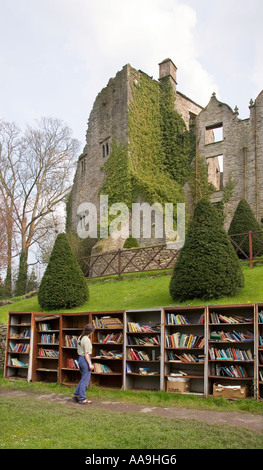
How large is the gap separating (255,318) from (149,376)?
117 inches

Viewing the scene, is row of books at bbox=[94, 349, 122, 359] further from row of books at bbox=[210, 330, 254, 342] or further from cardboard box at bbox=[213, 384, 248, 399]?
cardboard box at bbox=[213, 384, 248, 399]

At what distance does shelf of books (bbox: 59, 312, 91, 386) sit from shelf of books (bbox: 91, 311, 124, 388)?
0.40m

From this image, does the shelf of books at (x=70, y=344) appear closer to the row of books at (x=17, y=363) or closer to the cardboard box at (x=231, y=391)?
the row of books at (x=17, y=363)

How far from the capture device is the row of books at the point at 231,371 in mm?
8477

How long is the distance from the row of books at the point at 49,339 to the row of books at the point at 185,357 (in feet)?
11.1

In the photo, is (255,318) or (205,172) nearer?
(255,318)

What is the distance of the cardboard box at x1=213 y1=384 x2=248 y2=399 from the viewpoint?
8258 millimetres

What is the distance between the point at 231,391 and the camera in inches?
328

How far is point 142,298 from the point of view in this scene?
49.6 ft

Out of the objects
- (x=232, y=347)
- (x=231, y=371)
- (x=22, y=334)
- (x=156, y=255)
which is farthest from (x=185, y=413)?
(x=156, y=255)

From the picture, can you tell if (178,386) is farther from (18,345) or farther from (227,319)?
(18,345)

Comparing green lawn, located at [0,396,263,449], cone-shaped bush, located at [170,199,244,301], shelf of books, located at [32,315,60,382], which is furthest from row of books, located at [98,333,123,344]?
cone-shaped bush, located at [170,199,244,301]

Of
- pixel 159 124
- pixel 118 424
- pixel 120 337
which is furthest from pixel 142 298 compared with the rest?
pixel 159 124
